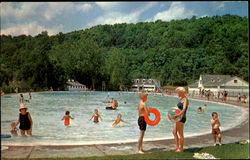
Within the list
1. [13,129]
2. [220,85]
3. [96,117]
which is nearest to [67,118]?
[96,117]

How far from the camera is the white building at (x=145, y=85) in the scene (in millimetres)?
8708

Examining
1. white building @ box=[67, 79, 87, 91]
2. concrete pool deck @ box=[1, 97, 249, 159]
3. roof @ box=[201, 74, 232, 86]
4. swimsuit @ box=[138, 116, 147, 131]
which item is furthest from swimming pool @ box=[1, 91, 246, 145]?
roof @ box=[201, 74, 232, 86]

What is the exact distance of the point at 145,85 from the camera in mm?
8805

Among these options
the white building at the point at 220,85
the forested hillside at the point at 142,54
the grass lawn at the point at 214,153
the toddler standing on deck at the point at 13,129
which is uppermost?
Answer: the forested hillside at the point at 142,54

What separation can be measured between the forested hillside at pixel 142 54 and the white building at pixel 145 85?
22 centimetres

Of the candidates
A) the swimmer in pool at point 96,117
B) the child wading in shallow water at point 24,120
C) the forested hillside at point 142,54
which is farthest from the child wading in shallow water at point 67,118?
the forested hillside at point 142,54

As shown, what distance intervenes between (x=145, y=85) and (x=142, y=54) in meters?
1.18

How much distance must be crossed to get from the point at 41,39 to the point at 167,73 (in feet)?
13.2

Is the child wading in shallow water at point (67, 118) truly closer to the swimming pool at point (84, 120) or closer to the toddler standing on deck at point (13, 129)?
the swimming pool at point (84, 120)

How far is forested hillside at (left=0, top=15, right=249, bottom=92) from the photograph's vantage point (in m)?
8.48

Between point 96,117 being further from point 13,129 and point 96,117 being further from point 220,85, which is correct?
point 220,85

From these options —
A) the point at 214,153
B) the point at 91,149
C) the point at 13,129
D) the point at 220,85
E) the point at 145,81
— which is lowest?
the point at 214,153

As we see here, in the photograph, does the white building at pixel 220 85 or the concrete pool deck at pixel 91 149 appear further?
the white building at pixel 220 85

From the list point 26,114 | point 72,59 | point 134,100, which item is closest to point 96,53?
point 72,59
